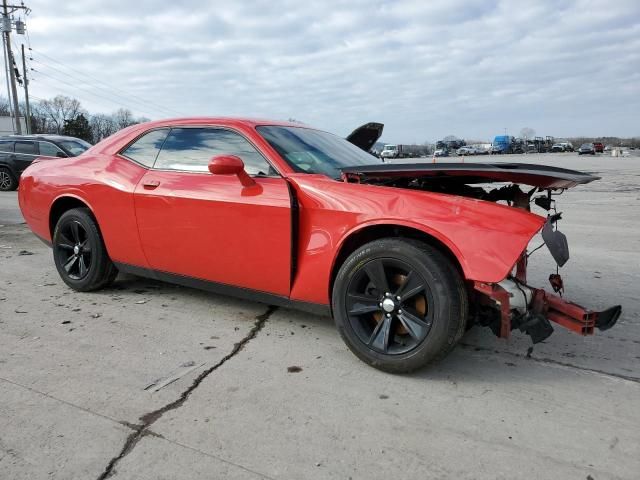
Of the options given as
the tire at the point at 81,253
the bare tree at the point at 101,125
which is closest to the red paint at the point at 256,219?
the tire at the point at 81,253

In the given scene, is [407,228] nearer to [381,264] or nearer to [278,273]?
[381,264]

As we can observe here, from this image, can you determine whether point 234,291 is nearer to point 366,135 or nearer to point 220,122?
point 220,122

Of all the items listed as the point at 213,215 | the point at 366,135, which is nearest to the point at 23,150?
the point at 366,135

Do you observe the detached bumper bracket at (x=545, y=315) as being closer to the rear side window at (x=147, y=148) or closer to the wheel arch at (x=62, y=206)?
the rear side window at (x=147, y=148)

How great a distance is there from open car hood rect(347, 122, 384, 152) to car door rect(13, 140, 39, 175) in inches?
443

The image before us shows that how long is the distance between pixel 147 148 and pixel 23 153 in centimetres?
1211

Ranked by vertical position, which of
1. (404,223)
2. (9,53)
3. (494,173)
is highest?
(9,53)

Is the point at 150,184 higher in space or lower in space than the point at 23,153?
lower

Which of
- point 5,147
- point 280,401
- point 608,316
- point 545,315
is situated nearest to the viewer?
point 280,401

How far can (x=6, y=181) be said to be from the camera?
1401 cm

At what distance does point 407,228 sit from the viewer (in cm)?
290

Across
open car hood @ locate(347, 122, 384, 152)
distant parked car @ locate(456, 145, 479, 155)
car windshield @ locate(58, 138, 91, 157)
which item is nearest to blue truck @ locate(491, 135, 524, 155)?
distant parked car @ locate(456, 145, 479, 155)

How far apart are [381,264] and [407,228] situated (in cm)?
27

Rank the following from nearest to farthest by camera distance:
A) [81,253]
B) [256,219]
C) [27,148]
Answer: [256,219], [81,253], [27,148]
